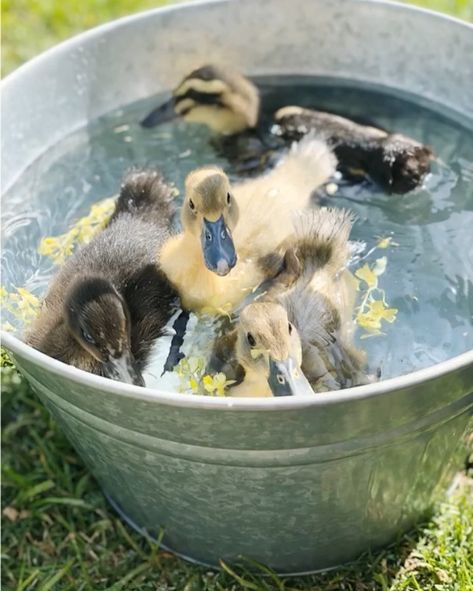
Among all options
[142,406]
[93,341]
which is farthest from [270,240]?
[142,406]

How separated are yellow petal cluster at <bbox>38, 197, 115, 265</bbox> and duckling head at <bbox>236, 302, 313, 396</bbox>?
2.33 feet

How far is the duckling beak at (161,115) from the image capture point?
3.07 meters

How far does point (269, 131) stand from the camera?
122 inches

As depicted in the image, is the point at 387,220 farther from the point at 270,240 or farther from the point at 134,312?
the point at 134,312

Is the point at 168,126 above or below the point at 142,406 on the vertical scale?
below

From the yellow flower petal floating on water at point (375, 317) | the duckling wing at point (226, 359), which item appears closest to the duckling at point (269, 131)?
the yellow flower petal floating on water at point (375, 317)

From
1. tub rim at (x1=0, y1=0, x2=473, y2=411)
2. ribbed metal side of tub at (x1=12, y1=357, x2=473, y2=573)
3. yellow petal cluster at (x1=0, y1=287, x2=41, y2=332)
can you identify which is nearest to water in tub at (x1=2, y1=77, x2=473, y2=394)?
yellow petal cluster at (x1=0, y1=287, x2=41, y2=332)

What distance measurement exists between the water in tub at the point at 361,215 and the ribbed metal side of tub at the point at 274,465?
23 centimetres

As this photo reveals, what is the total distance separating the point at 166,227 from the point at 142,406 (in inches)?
40.3

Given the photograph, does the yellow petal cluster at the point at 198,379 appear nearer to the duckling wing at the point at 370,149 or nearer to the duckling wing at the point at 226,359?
the duckling wing at the point at 226,359

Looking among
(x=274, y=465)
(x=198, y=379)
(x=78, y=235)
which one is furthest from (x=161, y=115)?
(x=274, y=465)

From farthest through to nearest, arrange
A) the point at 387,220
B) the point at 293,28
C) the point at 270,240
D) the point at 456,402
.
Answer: the point at 293,28 < the point at 387,220 < the point at 270,240 < the point at 456,402

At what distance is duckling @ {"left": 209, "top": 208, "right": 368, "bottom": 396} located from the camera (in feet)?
6.31

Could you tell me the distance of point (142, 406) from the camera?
1.61 metres
